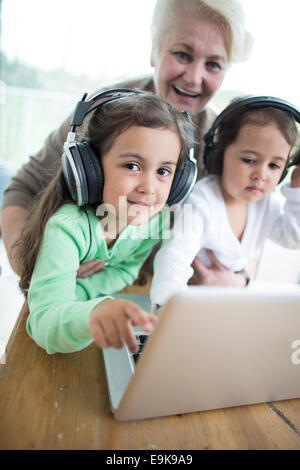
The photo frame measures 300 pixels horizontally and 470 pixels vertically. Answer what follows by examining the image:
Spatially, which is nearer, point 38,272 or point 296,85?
point 38,272

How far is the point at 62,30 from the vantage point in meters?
1.37

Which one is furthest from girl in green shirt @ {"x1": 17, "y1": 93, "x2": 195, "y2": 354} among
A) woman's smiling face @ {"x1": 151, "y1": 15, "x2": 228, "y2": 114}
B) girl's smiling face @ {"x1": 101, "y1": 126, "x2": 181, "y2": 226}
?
woman's smiling face @ {"x1": 151, "y1": 15, "x2": 228, "y2": 114}

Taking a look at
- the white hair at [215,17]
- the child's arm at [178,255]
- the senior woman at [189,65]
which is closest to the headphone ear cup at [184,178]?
the child's arm at [178,255]

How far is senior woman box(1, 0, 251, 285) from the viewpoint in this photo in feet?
2.93

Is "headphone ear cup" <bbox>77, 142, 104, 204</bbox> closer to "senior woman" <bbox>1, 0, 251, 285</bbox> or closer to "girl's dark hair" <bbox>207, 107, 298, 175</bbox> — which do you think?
"senior woman" <bbox>1, 0, 251, 285</bbox>

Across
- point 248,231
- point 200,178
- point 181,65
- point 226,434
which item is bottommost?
point 226,434

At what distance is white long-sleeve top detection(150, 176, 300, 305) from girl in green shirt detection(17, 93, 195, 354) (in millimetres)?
137

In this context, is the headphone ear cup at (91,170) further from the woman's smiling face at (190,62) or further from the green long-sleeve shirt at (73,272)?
the woman's smiling face at (190,62)

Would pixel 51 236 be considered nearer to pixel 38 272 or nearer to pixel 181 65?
pixel 38 272

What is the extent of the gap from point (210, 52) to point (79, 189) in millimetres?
547

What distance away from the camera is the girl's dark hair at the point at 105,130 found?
0.73 metres

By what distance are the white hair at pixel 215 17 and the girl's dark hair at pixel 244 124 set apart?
0.67 feet

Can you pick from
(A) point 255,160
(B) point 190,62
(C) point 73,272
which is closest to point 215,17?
(B) point 190,62

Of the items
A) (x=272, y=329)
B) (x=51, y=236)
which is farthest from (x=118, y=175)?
(x=272, y=329)
